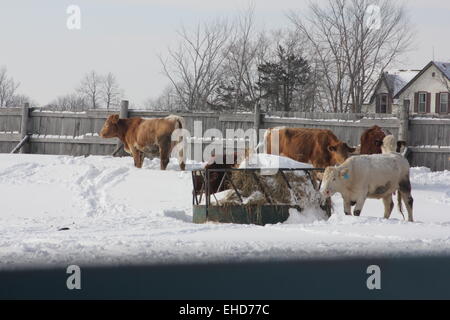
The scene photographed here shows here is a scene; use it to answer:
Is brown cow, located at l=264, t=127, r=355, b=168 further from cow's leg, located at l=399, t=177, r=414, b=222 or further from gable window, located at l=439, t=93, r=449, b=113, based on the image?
gable window, located at l=439, t=93, r=449, b=113

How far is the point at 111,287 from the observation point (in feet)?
22.7

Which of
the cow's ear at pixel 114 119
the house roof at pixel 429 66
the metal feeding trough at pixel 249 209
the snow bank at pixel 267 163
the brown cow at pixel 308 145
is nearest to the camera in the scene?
the metal feeding trough at pixel 249 209

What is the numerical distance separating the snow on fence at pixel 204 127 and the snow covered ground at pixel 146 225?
1367 millimetres

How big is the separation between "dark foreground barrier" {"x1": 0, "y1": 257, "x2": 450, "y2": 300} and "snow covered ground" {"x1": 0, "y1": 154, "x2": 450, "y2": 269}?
286 mm

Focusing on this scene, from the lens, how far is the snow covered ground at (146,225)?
8.27 metres

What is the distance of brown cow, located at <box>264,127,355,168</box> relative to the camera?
19.1 m

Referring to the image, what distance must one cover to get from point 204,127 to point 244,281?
18507 mm

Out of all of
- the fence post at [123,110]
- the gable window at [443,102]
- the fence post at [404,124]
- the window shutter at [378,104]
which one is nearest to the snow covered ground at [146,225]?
the fence post at [404,124]

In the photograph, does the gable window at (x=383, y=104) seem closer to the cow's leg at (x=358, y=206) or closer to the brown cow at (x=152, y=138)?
the brown cow at (x=152, y=138)

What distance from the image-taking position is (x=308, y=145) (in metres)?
19.4
